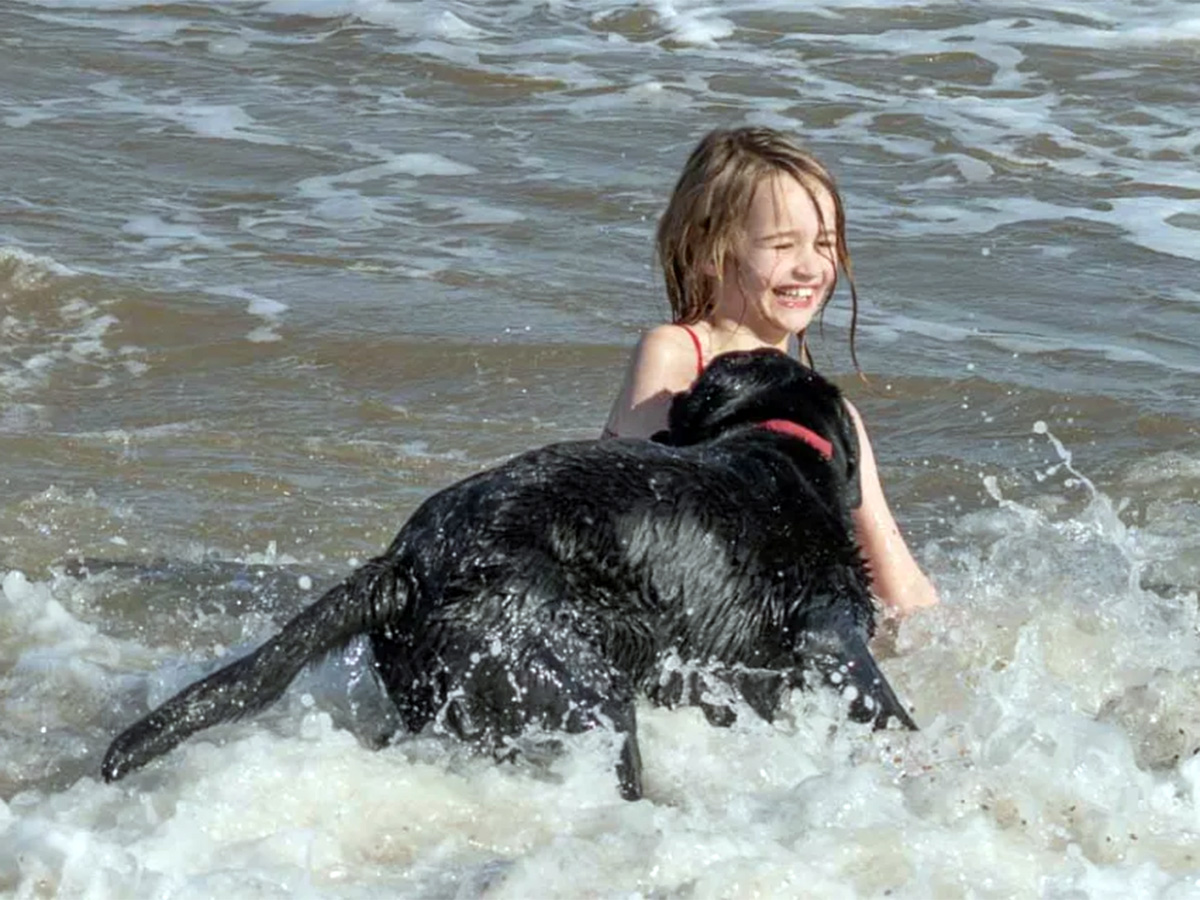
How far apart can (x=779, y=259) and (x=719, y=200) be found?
22cm

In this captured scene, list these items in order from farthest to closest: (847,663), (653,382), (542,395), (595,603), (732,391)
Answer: (542,395)
(653,382)
(732,391)
(847,663)
(595,603)

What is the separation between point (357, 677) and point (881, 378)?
3.69 m

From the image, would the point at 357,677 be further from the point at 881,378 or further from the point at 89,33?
the point at 89,33

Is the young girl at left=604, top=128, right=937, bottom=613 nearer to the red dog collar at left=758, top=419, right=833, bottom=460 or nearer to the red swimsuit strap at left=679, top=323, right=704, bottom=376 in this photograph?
the red swimsuit strap at left=679, top=323, right=704, bottom=376

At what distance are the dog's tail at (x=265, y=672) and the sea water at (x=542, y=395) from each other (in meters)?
0.17

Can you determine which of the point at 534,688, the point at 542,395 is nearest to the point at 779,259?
the point at 534,688

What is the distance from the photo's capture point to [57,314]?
8.54 meters

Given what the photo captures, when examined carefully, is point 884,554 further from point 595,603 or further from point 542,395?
point 542,395

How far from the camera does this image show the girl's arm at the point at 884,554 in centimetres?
560

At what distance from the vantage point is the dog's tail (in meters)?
4.13

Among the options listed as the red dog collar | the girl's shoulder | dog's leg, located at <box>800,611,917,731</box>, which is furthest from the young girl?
dog's leg, located at <box>800,611,917,731</box>

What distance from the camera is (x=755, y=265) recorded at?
5.66 meters

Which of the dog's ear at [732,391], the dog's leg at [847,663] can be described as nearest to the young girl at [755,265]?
the dog's ear at [732,391]

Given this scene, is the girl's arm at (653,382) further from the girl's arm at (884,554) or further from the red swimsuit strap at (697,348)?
the girl's arm at (884,554)
